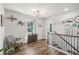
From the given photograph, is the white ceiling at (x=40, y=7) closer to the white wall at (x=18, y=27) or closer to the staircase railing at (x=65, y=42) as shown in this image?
the white wall at (x=18, y=27)

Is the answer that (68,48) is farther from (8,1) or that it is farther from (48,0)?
(8,1)

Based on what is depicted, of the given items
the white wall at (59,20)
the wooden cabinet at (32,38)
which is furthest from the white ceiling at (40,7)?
the wooden cabinet at (32,38)

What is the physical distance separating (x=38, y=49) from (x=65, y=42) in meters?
0.61

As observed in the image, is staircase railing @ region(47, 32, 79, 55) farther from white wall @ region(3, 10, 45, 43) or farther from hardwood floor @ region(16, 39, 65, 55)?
white wall @ region(3, 10, 45, 43)

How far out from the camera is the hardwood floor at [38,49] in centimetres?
168

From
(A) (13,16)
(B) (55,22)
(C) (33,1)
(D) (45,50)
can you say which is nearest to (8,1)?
(A) (13,16)

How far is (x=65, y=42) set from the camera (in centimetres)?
172

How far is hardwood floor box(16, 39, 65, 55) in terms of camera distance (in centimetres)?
168

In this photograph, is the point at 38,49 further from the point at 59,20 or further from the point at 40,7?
the point at 40,7

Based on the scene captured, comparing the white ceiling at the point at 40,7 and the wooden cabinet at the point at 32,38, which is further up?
the white ceiling at the point at 40,7

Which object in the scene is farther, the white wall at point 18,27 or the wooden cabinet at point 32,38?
the wooden cabinet at point 32,38

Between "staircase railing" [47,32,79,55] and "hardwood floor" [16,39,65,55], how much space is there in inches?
4.9

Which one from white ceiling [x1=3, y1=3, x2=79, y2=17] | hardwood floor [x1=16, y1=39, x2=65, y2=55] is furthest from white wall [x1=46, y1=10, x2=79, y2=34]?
hardwood floor [x1=16, y1=39, x2=65, y2=55]

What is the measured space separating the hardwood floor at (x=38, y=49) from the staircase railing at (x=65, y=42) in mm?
125
